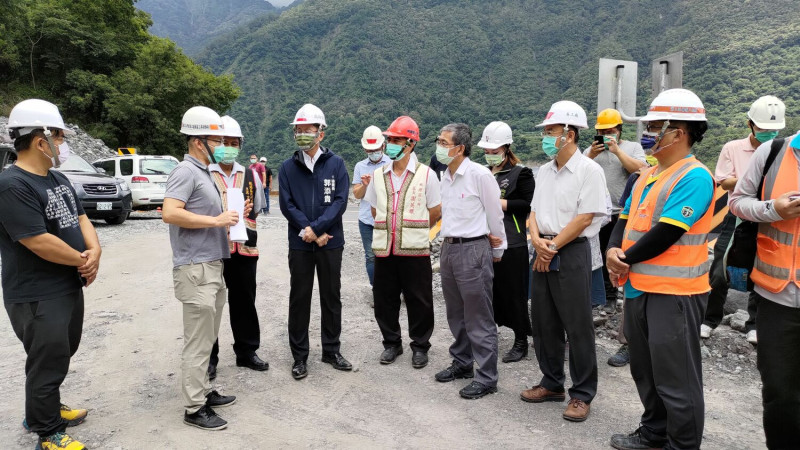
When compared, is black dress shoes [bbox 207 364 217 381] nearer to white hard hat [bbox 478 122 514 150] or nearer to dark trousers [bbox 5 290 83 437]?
dark trousers [bbox 5 290 83 437]

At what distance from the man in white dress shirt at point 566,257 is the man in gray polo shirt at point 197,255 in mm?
2341

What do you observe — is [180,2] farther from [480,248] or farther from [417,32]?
[480,248]

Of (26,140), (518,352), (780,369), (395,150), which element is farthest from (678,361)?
(26,140)

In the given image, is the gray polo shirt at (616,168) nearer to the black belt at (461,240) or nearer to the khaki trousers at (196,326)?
the black belt at (461,240)

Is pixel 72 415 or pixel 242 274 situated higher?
pixel 242 274

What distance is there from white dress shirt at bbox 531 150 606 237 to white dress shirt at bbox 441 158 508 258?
1.42ft

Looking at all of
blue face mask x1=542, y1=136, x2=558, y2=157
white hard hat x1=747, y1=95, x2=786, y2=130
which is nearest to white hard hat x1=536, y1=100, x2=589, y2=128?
blue face mask x1=542, y1=136, x2=558, y2=157

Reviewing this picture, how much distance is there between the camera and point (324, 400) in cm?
428

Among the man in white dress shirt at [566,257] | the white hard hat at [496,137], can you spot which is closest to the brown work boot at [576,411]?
the man in white dress shirt at [566,257]

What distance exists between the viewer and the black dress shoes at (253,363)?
192 inches

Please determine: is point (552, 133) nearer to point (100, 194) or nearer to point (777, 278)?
point (777, 278)

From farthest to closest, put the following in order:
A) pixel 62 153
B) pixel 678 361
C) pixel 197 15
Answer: pixel 197 15
pixel 62 153
pixel 678 361

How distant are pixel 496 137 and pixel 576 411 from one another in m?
2.44

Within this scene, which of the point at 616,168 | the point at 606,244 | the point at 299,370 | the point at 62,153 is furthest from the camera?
the point at 606,244
